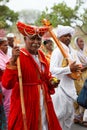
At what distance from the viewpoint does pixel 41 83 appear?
5.37 meters

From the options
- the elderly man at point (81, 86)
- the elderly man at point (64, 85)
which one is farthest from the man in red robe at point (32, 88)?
the elderly man at point (81, 86)

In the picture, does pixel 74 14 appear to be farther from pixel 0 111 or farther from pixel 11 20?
pixel 0 111

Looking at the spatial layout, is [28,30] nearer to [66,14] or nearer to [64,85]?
[64,85]

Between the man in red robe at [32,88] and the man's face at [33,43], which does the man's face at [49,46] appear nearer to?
the man in red robe at [32,88]

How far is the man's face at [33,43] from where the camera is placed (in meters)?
5.27

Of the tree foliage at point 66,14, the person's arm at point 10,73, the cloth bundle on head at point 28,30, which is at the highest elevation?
the tree foliage at point 66,14

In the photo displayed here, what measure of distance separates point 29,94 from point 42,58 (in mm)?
565

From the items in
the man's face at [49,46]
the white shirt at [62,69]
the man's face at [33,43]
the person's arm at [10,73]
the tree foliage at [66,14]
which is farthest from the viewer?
the tree foliage at [66,14]

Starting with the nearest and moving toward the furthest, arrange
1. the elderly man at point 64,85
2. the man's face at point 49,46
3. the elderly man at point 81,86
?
the elderly man at point 64,85 < the elderly man at point 81,86 < the man's face at point 49,46

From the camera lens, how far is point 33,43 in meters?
5.27

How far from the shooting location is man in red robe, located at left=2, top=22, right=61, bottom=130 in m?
5.17

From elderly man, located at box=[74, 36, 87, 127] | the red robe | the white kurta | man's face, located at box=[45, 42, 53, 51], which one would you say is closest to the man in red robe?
the red robe

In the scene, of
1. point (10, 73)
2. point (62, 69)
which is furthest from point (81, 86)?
point (10, 73)

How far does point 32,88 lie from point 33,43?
0.57 m
